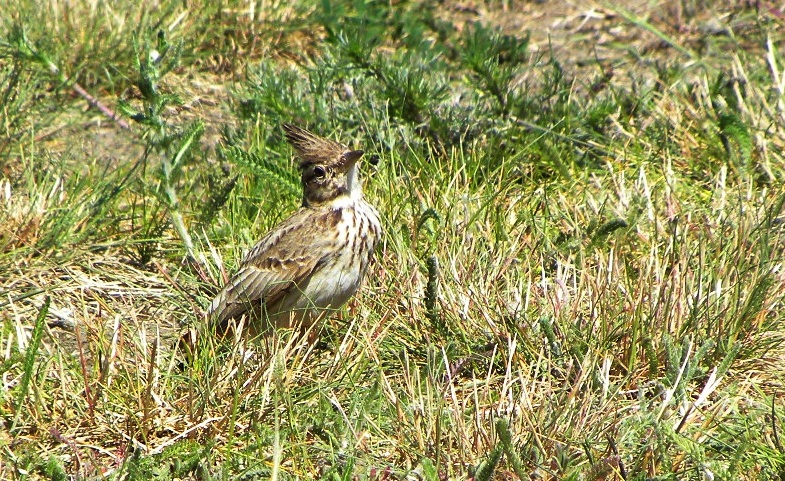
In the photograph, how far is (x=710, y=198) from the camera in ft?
18.3

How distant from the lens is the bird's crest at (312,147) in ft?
17.1

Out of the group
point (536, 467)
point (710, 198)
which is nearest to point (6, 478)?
point (536, 467)

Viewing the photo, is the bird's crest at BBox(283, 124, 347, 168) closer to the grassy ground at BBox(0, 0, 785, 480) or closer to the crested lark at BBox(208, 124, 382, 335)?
the crested lark at BBox(208, 124, 382, 335)

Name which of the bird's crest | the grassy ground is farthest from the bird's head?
the grassy ground

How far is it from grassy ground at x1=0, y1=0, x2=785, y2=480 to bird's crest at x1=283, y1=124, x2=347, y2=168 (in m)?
0.27

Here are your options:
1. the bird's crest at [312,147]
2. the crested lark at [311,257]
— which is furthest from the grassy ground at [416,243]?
the bird's crest at [312,147]

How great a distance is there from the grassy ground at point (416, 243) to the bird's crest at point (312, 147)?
275 mm

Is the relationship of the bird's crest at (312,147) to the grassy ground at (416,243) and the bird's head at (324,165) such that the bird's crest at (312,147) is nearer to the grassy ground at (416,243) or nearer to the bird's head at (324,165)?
the bird's head at (324,165)

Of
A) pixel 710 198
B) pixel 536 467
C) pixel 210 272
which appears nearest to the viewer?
pixel 536 467

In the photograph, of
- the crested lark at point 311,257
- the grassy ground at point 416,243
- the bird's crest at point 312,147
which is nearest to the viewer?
the grassy ground at point 416,243

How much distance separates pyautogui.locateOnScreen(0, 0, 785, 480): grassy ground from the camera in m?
3.96

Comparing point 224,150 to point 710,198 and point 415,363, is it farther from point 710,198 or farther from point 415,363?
point 710,198

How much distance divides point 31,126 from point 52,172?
0.42 m

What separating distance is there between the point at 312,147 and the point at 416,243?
2.14 feet
